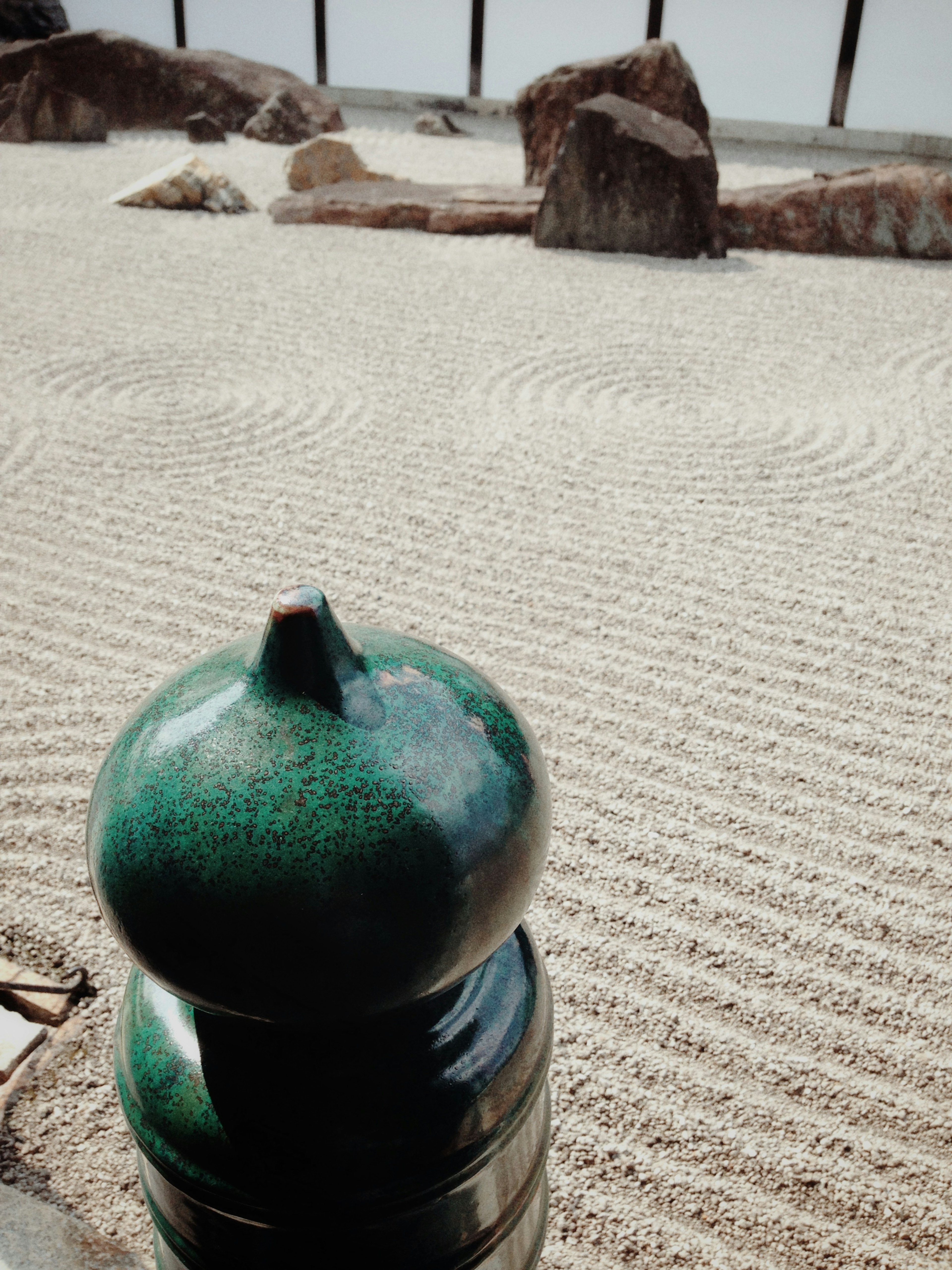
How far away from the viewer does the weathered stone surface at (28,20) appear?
11.0 meters

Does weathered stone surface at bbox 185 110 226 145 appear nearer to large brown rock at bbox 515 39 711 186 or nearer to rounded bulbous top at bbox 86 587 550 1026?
large brown rock at bbox 515 39 711 186

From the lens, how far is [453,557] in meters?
2.97

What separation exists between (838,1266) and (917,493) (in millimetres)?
2535

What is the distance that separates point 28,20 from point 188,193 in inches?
255

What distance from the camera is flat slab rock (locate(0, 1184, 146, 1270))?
4.26ft

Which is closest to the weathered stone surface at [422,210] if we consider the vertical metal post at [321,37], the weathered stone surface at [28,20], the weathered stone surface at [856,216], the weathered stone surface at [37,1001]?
the weathered stone surface at [856,216]

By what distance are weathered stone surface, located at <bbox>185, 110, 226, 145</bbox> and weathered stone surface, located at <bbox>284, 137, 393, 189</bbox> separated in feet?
6.94

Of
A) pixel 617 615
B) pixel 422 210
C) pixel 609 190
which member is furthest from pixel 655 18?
pixel 617 615

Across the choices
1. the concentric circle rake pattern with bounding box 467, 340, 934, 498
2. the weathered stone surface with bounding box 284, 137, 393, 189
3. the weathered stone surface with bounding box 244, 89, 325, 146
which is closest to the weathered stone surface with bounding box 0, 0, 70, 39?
the weathered stone surface with bounding box 244, 89, 325, 146

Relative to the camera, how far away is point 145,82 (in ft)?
31.4

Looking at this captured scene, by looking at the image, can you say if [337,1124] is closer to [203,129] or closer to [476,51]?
[203,129]

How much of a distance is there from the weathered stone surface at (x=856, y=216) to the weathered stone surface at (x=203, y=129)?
5.03m

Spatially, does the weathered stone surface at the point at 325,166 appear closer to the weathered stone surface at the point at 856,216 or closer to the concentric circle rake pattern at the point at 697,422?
the weathered stone surface at the point at 856,216

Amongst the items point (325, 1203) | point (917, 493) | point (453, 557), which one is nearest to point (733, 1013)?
point (325, 1203)
